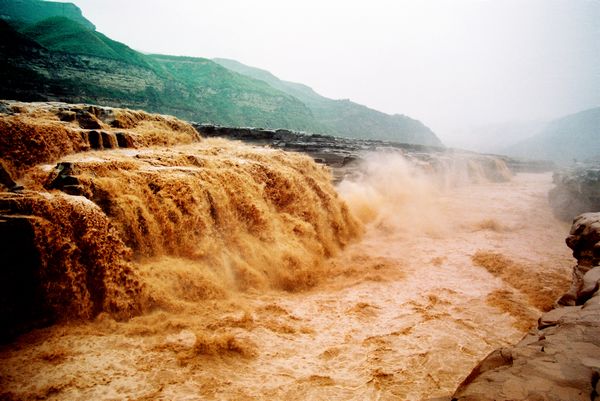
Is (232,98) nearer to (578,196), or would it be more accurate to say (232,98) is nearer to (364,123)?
(364,123)

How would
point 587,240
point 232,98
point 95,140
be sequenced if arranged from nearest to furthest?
1. point 587,240
2. point 95,140
3. point 232,98

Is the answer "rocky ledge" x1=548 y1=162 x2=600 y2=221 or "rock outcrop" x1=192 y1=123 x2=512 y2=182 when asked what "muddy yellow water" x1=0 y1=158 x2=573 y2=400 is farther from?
"rock outcrop" x1=192 y1=123 x2=512 y2=182

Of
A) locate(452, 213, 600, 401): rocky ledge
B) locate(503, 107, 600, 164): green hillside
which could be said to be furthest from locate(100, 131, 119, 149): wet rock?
locate(503, 107, 600, 164): green hillside

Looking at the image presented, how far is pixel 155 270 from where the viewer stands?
538 cm

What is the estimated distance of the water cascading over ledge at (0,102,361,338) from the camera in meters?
4.13

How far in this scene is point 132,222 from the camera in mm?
5422

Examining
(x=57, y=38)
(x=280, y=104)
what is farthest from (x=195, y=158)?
(x=280, y=104)

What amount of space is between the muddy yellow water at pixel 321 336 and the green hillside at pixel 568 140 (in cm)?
9623

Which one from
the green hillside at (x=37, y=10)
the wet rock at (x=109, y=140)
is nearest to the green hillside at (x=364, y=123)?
the green hillside at (x=37, y=10)

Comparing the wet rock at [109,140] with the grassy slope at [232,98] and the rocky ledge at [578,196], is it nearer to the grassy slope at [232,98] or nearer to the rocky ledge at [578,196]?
the rocky ledge at [578,196]

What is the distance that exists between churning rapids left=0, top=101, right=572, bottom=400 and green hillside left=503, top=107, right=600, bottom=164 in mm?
95721

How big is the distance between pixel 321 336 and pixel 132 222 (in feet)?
12.0

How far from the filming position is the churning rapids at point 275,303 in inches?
146

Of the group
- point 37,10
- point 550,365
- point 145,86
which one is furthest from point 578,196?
point 37,10
